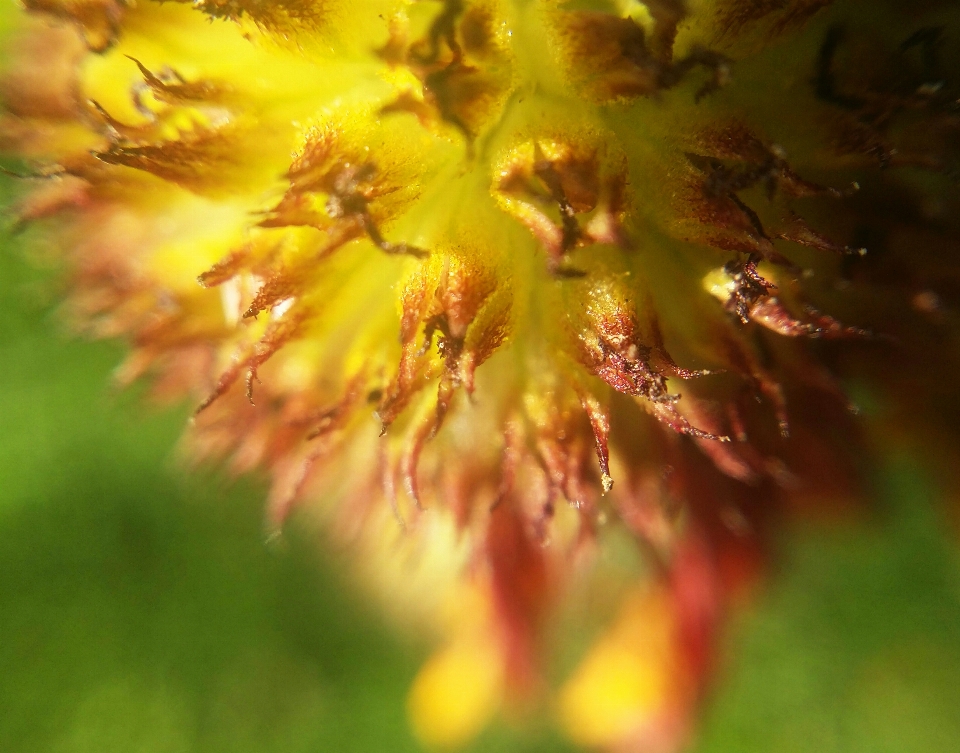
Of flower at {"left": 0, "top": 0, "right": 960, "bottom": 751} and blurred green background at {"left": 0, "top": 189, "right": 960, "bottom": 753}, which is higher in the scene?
flower at {"left": 0, "top": 0, "right": 960, "bottom": 751}

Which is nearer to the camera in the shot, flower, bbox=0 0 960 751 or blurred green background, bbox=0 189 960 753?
flower, bbox=0 0 960 751

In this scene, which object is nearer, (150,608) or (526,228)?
(526,228)

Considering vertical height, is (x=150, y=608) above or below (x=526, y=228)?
below

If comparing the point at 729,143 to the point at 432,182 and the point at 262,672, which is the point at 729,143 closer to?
the point at 432,182

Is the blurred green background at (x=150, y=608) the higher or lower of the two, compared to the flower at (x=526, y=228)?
lower

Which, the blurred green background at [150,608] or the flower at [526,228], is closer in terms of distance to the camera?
the flower at [526,228]

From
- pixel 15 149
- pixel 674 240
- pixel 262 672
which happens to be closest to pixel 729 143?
pixel 674 240
